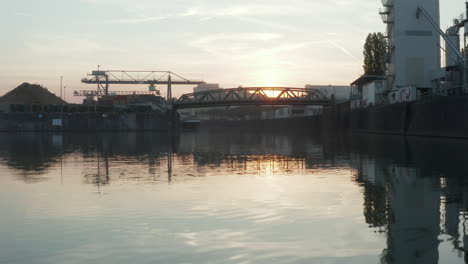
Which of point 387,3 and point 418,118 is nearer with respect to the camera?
point 418,118

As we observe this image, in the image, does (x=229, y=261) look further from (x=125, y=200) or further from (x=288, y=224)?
(x=125, y=200)

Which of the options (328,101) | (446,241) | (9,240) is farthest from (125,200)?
(328,101)

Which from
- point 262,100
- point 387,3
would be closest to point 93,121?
point 262,100

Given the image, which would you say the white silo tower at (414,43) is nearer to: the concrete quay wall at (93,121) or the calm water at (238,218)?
the calm water at (238,218)

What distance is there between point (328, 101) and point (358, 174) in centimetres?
12033

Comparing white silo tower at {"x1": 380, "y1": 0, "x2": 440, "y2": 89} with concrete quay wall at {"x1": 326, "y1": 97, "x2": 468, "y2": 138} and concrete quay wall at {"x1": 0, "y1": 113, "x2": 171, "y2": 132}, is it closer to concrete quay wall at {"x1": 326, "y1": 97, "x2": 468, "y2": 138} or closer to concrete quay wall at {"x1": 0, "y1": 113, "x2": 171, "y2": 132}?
concrete quay wall at {"x1": 326, "y1": 97, "x2": 468, "y2": 138}

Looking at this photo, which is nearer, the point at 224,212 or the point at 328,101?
the point at 224,212

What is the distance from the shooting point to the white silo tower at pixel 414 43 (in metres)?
86.0

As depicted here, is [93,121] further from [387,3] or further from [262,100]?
[387,3]

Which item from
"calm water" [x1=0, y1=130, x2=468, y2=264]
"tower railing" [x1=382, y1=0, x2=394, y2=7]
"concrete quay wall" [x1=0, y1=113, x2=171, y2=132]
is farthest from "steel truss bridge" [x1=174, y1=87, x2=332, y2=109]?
"calm water" [x1=0, y1=130, x2=468, y2=264]

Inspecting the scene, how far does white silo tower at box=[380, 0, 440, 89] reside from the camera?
86000 millimetres

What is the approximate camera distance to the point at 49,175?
25672 millimetres


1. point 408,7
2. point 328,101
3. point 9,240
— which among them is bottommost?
point 9,240

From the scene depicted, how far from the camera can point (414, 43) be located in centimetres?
8650
